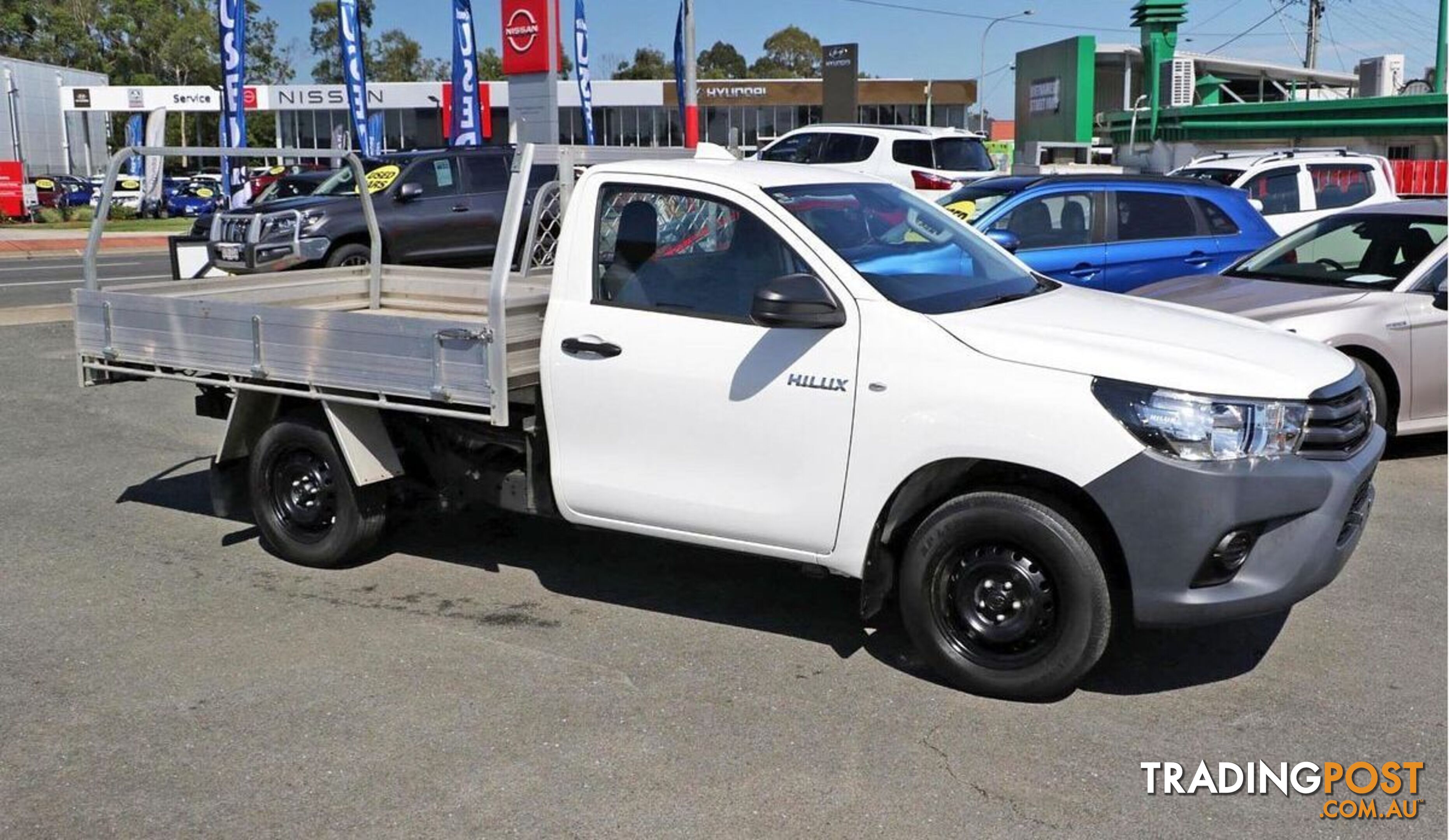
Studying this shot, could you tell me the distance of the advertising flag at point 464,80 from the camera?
1179 inches

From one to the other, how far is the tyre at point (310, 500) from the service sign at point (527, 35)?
19414 mm

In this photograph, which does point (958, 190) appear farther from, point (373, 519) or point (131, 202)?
point (131, 202)

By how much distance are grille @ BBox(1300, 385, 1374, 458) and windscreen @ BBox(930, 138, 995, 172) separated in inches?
615

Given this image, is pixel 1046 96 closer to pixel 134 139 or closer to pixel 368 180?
pixel 368 180

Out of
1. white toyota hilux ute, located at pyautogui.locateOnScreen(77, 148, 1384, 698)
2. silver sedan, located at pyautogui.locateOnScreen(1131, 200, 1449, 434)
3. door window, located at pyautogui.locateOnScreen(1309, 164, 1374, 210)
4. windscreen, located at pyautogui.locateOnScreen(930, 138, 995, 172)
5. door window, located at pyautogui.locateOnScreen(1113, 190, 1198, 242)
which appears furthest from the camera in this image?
windscreen, located at pyautogui.locateOnScreen(930, 138, 995, 172)

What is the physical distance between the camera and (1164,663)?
209 inches

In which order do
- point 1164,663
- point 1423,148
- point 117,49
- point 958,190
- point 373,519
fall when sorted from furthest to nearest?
point 117,49 → point 1423,148 → point 958,190 → point 373,519 → point 1164,663

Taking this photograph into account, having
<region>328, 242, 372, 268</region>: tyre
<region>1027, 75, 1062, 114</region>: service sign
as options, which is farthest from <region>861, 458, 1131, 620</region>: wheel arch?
<region>1027, 75, 1062, 114</region>: service sign

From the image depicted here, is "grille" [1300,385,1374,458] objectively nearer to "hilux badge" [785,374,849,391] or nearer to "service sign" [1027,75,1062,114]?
"hilux badge" [785,374,849,391]

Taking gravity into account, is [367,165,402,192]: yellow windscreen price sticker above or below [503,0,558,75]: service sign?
below

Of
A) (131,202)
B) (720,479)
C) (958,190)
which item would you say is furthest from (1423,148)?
(131,202)

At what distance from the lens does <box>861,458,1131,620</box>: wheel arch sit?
4754mm

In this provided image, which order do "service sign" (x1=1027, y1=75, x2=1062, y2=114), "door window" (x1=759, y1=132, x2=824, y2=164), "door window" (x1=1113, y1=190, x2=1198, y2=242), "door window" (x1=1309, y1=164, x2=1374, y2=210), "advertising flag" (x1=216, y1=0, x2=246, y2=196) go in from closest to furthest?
"door window" (x1=1113, y1=190, x2=1198, y2=242), "door window" (x1=1309, y1=164, x2=1374, y2=210), "door window" (x1=759, y1=132, x2=824, y2=164), "advertising flag" (x1=216, y1=0, x2=246, y2=196), "service sign" (x1=1027, y1=75, x2=1062, y2=114)

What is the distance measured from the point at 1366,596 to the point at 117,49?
106m
